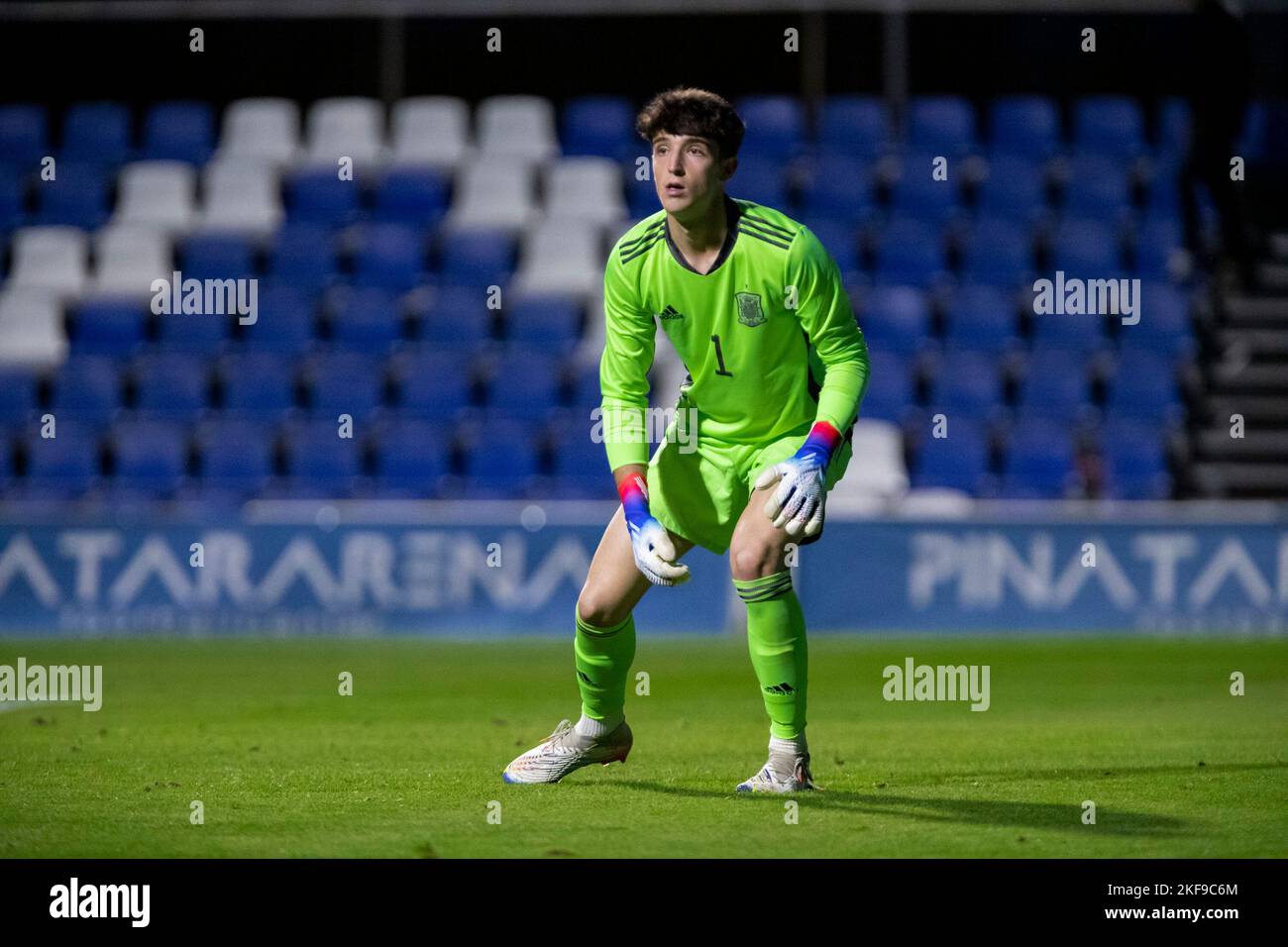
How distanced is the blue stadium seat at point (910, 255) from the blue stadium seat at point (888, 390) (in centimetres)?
136

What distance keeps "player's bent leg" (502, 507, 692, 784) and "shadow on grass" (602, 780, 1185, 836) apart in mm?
347

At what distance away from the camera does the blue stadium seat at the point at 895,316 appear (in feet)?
Result: 58.5

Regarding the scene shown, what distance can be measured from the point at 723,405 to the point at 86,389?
12.2m

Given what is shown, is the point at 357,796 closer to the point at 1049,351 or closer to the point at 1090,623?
the point at 1090,623

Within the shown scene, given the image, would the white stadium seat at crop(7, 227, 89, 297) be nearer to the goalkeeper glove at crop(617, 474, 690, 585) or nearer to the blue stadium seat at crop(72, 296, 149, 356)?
the blue stadium seat at crop(72, 296, 149, 356)

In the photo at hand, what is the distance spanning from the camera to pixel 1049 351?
17.5 meters

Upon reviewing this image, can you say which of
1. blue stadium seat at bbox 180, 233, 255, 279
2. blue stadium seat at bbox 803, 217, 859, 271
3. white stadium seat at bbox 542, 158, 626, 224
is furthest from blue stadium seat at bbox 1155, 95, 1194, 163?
blue stadium seat at bbox 180, 233, 255, 279

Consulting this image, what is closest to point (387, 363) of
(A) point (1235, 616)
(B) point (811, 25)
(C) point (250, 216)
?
(C) point (250, 216)

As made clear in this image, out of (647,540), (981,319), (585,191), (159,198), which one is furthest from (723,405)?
(159,198)

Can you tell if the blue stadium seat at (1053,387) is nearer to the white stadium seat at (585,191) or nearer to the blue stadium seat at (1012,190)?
the blue stadium seat at (1012,190)

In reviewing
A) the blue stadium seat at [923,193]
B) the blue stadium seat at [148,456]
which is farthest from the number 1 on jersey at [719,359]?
the blue stadium seat at [923,193]

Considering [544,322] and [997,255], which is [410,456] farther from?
[997,255]

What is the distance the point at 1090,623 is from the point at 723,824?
931cm

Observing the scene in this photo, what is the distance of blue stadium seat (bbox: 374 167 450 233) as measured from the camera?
19547mm
